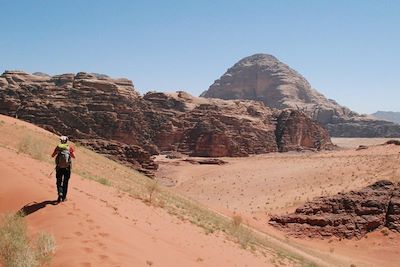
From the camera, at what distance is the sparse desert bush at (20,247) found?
21.9ft

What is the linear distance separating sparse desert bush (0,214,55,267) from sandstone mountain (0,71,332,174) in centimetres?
4397

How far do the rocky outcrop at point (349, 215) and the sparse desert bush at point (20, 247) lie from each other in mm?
22260

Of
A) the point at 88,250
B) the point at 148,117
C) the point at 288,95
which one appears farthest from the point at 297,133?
the point at 288,95

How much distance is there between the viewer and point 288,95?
16588 cm

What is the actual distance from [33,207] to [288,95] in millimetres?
161478

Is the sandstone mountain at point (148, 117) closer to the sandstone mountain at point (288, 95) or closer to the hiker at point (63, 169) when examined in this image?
the hiker at point (63, 169)

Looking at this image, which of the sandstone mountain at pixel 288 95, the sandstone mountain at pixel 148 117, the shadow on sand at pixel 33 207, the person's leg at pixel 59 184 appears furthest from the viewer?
the sandstone mountain at pixel 288 95

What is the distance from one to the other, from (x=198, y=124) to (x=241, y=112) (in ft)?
37.5

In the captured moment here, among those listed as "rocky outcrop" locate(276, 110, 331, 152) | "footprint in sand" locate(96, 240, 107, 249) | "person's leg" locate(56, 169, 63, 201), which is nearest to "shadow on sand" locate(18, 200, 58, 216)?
"person's leg" locate(56, 169, 63, 201)

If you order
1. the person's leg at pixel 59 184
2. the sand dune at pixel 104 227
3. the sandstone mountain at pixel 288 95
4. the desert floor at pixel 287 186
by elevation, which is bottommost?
the desert floor at pixel 287 186

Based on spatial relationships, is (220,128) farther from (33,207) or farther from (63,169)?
(33,207)

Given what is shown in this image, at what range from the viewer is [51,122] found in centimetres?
5634

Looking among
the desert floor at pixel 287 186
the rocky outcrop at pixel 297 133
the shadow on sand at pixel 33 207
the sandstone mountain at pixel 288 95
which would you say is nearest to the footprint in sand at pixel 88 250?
the shadow on sand at pixel 33 207

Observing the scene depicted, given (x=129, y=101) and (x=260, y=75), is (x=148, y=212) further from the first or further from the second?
(x=260, y=75)
